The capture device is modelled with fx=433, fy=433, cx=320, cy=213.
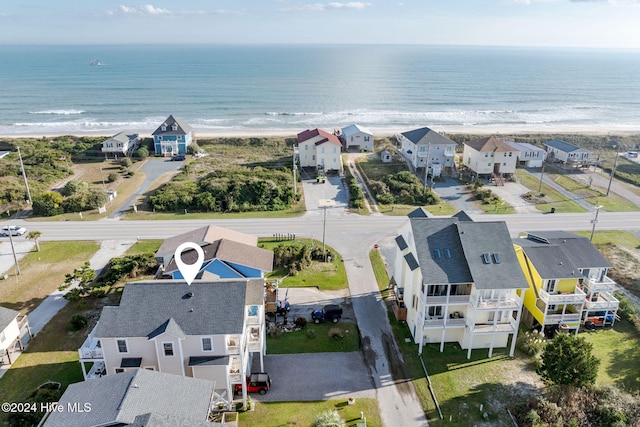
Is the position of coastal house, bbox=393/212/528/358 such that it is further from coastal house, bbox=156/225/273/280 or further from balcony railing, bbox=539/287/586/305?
coastal house, bbox=156/225/273/280

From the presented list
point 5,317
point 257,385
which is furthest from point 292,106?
point 257,385

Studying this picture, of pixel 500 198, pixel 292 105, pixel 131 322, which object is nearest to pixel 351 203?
pixel 500 198

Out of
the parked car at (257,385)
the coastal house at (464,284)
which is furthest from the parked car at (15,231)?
the coastal house at (464,284)

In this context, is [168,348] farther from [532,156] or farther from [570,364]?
[532,156]

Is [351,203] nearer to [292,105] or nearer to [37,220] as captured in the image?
[37,220]

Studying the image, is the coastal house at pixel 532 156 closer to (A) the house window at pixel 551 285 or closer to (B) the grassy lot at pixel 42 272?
(A) the house window at pixel 551 285

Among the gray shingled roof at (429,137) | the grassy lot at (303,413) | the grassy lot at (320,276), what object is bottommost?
the grassy lot at (303,413)
